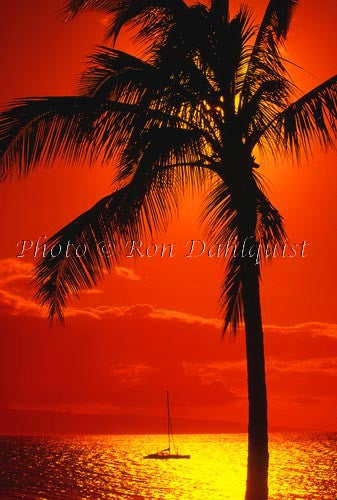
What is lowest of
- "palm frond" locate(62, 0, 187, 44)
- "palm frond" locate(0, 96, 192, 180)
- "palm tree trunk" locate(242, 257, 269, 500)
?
"palm tree trunk" locate(242, 257, 269, 500)

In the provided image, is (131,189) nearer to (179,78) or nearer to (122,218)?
(122,218)

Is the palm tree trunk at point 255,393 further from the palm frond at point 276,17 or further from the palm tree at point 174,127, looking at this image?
the palm frond at point 276,17

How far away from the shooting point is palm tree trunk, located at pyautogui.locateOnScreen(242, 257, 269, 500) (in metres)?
8.34

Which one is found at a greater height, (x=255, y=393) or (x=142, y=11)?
(x=142, y=11)

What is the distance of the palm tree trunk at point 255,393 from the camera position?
8.34 meters

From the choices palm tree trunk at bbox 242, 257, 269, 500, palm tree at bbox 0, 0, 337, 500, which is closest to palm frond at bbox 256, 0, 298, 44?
palm tree at bbox 0, 0, 337, 500

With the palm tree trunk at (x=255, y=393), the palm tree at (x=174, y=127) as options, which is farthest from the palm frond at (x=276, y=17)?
the palm tree trunk at (x=255, y=393)

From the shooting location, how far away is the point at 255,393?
8.48 meters

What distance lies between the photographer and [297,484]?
91.0 meters

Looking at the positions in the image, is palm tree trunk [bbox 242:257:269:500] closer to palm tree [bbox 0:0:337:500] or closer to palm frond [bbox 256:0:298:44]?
palm tree [bbox 0:0:337:500]

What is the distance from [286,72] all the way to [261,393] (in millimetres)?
4747

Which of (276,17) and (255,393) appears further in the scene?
(276,17)

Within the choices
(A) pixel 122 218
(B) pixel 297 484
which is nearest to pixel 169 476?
(B) pixel 297 484

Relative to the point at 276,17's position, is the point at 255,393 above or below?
below
